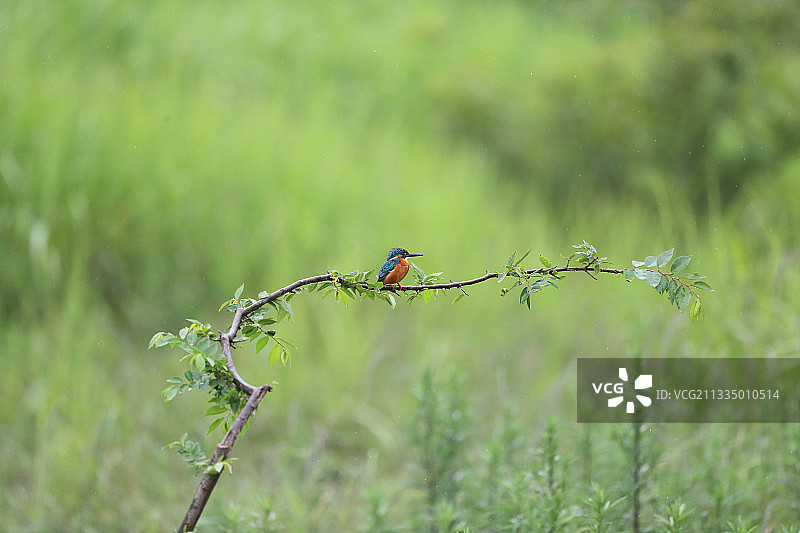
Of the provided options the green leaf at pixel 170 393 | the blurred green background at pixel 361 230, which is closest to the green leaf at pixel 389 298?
the green leaf at pixel 170 393

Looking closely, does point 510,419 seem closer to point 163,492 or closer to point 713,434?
point 713,434

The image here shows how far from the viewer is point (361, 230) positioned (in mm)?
3898

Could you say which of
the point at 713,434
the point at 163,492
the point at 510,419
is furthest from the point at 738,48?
the point at 163,492

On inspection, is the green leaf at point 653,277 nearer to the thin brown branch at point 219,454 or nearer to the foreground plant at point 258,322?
the foreground plant at point 258,322

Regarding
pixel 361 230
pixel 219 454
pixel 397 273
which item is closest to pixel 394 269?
pixel 397 273

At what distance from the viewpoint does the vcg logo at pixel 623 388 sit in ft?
6.15

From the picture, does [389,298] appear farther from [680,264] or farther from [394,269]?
[680,264]

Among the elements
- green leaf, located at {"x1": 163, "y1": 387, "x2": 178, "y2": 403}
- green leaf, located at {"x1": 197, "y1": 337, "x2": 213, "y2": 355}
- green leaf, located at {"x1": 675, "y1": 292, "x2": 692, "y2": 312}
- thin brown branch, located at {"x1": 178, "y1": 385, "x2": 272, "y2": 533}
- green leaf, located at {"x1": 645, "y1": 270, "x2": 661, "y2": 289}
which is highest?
green leaf, located at {"x1": 645, "y1": 270, "x2": 661, "y2": 289}

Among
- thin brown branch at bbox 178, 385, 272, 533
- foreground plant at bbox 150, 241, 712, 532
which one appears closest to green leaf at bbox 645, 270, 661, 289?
foreground plant at bbox 150, 241, 712, 532

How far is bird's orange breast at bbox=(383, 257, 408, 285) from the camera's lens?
117 cm

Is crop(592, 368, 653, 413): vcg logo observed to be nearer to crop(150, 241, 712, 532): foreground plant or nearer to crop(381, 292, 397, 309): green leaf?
crop(150, 241, 712, 532): foreground plant

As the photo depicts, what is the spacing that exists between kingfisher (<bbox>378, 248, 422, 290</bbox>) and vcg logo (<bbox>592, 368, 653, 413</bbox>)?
2.79ft

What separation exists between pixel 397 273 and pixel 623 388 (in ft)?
6.06

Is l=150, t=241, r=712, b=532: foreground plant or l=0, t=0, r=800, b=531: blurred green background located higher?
l=0, t=0, r=800, b=531: blurred green background
